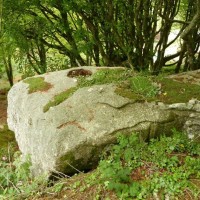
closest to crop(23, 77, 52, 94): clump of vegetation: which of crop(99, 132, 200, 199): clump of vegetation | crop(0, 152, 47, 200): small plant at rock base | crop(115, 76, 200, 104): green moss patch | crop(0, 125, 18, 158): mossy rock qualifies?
crop(0, 152, 47, 200): small plant at rock base

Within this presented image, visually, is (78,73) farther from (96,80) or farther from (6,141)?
(6,141)

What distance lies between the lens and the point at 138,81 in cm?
475

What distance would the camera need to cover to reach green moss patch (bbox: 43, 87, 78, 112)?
475 centimetres

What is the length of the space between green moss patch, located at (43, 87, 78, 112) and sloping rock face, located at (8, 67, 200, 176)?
0.25ft

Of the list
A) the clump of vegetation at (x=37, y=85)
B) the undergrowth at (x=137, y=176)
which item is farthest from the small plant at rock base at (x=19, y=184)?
the clump of vegetation at (x=37, y=85)

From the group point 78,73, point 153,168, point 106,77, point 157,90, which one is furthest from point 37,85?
point 153,168

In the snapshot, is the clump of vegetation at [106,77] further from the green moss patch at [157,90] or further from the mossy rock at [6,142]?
the mossy rock at [6,142]

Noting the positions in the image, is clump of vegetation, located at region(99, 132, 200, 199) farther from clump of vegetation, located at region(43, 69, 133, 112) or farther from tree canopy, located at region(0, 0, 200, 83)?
tree canopy, located at region(0, 0, 200, 83)

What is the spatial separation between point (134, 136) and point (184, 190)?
3.27ft

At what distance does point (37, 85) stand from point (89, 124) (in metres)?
1.81

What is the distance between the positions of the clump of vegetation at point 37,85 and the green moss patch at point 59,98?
0.54 m

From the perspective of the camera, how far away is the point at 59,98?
4789mm

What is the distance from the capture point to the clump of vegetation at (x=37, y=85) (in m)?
5.41

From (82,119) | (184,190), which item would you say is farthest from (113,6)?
(184,190)
